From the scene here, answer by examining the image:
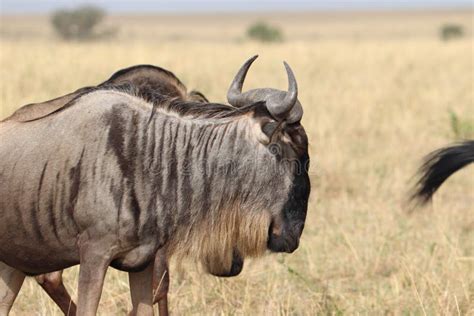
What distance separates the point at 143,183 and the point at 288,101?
559 millimetres

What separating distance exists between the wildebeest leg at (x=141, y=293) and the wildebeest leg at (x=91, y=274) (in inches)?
11.6

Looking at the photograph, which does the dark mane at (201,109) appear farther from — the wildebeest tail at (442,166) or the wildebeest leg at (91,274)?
the wildebeest tail at (442,166)

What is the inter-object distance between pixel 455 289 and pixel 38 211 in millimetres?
2415

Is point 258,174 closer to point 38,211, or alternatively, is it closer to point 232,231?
point 232,231

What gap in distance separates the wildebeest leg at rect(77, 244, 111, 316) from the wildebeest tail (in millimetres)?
2466

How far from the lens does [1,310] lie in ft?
11.3

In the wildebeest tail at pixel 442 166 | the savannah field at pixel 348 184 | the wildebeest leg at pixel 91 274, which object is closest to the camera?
the wildebeest leg at pixel 91 274

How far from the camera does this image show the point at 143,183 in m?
3.01

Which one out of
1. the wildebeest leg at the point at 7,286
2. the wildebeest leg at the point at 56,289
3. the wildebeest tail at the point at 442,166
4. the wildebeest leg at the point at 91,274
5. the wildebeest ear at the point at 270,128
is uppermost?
the wildebeest ear at the point at 270,128

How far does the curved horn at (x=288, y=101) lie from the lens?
2.94m

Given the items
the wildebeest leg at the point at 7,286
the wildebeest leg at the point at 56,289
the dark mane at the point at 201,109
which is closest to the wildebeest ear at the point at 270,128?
the dark mane at the point at 201,109

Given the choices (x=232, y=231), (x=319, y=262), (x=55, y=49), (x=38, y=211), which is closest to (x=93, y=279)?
(x=38, y=211)

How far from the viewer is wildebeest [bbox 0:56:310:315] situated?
2967 mm

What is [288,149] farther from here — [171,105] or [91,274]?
[91,274]
